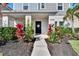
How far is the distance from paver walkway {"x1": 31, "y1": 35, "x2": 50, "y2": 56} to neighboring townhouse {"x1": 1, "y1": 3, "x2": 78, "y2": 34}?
15 centimetres

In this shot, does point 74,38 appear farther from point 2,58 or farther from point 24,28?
point 2,58

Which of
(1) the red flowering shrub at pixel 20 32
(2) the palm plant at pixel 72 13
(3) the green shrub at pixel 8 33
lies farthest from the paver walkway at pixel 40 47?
(2) the palm plant at pixel 72 13

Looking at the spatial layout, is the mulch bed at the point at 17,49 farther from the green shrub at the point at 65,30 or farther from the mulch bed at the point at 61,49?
the green shrub at the point at 65,30

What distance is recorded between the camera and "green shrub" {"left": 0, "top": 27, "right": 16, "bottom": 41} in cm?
502

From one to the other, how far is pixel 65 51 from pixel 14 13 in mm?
1148

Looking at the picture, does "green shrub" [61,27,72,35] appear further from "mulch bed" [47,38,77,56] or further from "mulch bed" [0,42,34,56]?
"mulch bed" [0,42,34,56]

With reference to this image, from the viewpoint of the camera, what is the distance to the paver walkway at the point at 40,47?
492 centimetres

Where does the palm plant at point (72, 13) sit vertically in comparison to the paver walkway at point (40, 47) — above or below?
above

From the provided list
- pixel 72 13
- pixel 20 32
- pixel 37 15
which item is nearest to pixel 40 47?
pixel 20 32

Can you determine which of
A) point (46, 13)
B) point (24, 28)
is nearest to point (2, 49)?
point (24, 28)

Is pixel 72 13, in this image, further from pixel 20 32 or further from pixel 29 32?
pixel 20 32

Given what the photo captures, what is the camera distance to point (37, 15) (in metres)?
5.00

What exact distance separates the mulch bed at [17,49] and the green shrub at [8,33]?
0.36ft

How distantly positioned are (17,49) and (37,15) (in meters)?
0.71
